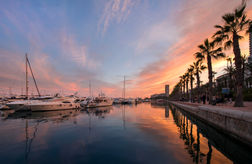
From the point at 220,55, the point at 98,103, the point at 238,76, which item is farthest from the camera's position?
the point at 98,103

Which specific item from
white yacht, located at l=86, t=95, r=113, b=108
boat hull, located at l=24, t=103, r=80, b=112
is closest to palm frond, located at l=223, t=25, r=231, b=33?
boat hull, located at l=24, t=103, r=80, b=112

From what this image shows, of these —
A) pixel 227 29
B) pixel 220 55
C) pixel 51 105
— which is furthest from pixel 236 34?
pixel 51 105

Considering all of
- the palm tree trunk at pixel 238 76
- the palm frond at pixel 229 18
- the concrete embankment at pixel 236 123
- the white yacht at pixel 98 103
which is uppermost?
the palm frond at pixel 229 18

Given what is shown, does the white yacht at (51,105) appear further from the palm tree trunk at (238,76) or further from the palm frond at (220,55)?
the palm frond at (220,55)

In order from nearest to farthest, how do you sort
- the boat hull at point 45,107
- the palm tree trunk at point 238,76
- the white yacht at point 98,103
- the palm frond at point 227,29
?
the palm tree trunk at point 238,76
the palm frond at point 227,29
the boat hull at point 45,107
the white yacht at point 98,103

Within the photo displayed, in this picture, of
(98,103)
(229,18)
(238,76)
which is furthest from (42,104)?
(229,18)

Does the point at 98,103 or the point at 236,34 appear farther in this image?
the point at 98,103

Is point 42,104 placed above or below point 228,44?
below

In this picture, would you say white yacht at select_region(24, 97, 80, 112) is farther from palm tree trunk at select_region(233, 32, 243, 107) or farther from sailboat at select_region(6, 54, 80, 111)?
palm tree trunk at select_region(233, 32, 243, 107)

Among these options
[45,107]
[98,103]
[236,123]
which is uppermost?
[236,123]

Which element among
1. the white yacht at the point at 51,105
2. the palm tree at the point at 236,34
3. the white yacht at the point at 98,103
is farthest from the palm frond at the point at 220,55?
the white yacht at the point at 98,103

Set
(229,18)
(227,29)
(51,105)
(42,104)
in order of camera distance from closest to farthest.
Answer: (229,18) → (227,29) → (42,104) → (51,105)

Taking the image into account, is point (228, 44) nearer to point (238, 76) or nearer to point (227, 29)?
point (227, 29)

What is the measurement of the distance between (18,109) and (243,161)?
37.9m
